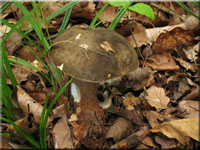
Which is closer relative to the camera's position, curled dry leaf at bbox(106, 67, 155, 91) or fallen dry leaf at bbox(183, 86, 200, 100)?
fallen dry leaf at bbox(183, 86, 200, 100)

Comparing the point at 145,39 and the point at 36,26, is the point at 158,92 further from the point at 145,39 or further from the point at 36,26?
the point at 36,26

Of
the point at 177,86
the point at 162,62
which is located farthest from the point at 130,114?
the point at 162,62

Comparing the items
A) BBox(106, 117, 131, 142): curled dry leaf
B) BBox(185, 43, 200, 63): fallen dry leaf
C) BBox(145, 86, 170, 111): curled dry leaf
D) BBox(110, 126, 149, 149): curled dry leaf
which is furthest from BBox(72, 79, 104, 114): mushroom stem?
BBox(185, 43, 200, 63): fallen dry leaf

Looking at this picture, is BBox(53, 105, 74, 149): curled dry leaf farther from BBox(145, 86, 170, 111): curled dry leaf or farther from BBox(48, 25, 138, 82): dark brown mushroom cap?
BBox(145, 86, 170, 111): curled dry leaf

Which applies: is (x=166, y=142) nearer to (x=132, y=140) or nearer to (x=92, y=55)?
(x=132, y=140)

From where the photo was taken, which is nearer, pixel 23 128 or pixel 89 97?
pixel 23 128

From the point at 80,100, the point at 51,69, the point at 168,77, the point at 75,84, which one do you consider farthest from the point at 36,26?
the point at 168,77
